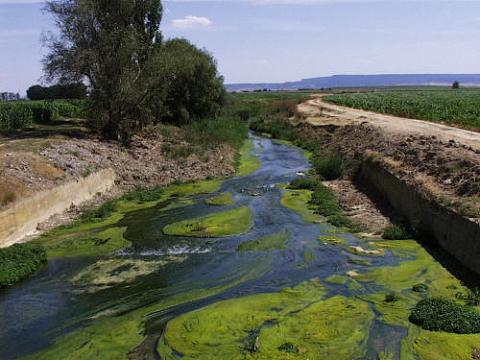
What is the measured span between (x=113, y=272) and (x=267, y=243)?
489cm

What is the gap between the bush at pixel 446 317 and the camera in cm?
1044

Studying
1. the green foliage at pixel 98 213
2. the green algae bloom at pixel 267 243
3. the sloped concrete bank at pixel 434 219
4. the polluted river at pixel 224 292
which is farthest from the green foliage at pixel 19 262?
the sloped concrete bank at pixel 434 219

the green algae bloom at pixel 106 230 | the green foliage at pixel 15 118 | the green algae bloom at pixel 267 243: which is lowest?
the green algae bloom at pixel 267 243

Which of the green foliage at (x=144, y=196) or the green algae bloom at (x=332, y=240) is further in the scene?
the green foliage at (x=144, y=196)

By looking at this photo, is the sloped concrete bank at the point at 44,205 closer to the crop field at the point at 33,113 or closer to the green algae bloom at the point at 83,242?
the green algae bloom at the point at 83,242

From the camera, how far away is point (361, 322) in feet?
36.3

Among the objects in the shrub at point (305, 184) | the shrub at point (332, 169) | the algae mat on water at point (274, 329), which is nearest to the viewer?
the algae mat on water at point (274, 329)

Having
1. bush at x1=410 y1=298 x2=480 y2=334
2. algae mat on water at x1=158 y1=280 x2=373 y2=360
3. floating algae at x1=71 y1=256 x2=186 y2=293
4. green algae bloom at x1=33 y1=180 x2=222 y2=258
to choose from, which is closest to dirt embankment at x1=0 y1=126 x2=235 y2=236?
green algae bloom at x1=33 y1=180 x2=222 y2=258

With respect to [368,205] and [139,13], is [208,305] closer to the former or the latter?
[368,205]

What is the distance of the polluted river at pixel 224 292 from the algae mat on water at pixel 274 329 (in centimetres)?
4

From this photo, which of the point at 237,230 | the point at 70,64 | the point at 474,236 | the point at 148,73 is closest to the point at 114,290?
the point at 237,230

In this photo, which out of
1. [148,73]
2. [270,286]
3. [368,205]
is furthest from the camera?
[148,73]

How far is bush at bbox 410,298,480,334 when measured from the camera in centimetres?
1044

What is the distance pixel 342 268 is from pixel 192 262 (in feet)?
14.0
